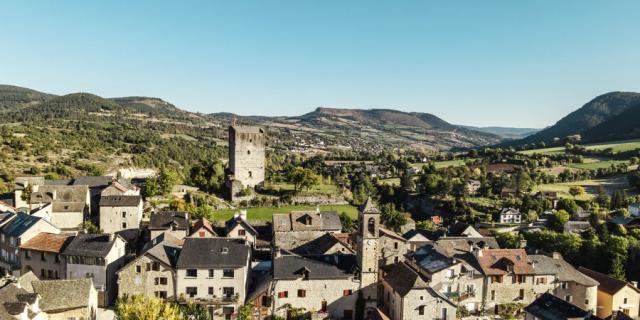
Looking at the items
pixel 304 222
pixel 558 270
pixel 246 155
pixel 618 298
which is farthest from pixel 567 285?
pixel 246 155

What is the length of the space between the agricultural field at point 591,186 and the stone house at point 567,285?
56.7 meters

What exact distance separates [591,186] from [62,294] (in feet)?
376

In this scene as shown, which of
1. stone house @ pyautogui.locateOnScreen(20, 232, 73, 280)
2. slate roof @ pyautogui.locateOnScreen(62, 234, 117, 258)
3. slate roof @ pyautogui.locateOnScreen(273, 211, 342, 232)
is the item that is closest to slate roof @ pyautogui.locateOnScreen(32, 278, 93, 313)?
slate roof @ pyautogui.locateOnScreen(62, 234, 117, 258)

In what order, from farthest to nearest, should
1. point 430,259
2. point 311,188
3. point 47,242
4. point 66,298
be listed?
point 311,188, point 430,259, point 47,242, point 66,298

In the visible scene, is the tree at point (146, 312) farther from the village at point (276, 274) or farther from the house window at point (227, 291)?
the house window at point (227, 291)

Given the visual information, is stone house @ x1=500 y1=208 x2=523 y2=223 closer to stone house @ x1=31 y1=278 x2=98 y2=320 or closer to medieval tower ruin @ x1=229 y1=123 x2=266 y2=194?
medieval tower ruin @ x1=229 y1=123 x2=266 y2=194

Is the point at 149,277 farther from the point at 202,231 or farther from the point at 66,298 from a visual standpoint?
the point at 202,231

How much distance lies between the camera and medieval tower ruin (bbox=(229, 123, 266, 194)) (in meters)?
89.8

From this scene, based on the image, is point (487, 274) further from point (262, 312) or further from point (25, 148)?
point (25, 148)

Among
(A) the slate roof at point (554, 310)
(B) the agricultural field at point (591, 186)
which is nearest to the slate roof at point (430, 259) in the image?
(A) the slate roof at point (554, 310)

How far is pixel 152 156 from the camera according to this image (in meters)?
129

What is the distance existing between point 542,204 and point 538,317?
199ft

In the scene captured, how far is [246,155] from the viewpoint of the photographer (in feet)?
297

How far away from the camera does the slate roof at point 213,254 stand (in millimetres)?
42297
